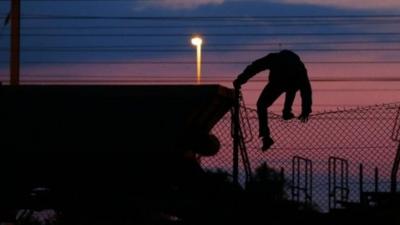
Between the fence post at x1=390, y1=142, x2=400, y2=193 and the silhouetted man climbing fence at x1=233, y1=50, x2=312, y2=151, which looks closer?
the fence post at x1=390, y1=142, x2=400, y2=193

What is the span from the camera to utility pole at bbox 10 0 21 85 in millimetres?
25422

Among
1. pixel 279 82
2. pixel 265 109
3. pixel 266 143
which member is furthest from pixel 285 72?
pixel 266 143

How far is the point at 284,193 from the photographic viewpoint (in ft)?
50.6

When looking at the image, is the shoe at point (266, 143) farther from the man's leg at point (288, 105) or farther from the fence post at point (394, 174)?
the fence post at point (394, 174)

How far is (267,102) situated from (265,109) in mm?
126

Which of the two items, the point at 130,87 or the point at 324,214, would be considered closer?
the point at 324,214

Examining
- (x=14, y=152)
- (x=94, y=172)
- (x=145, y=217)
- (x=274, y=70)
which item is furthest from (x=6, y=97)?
(x=274, y=70)

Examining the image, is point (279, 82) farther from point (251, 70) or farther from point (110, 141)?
point (110, 141)

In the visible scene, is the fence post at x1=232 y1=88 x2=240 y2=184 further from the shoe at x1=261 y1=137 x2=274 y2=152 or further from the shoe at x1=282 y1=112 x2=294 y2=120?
the shoe at x1=282 y1=112 x2=294 y2=120

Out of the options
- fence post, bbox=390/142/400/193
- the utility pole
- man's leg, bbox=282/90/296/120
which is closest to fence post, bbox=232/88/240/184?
man's leg, bbox=282/90/296/120

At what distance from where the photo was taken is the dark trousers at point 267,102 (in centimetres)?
1544

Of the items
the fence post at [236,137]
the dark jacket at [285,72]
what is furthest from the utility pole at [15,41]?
the dark jacket at [285,72]

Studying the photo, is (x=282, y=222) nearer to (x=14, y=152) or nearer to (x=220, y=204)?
(x=220, y=204)

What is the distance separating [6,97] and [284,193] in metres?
5.00
